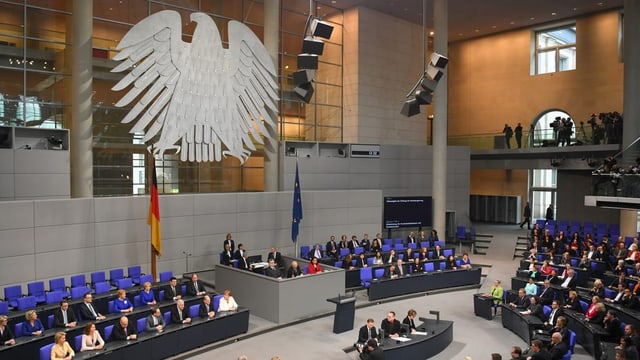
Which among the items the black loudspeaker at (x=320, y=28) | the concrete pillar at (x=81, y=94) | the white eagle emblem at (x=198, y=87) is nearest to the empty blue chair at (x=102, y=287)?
the concrete pillar at (x=81, y=94)

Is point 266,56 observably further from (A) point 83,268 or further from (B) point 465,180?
(B) point 465,180

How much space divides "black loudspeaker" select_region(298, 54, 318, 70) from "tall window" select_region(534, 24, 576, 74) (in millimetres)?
18303

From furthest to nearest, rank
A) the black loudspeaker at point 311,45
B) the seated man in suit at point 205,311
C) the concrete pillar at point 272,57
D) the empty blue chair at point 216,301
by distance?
the concrete pillar at point 272,57, the black loudspeaker at point 311,45, the empty blue chair at point 216,301, the seated man in suit at point 205,311

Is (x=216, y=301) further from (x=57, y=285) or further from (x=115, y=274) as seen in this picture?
(x=57, y=285)

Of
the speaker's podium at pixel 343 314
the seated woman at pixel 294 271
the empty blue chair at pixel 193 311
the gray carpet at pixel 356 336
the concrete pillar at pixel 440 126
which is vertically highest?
the concrete pillar at pixel 440 126

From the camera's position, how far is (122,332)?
Answer: 9547 millimetres

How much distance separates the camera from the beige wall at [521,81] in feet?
83.5

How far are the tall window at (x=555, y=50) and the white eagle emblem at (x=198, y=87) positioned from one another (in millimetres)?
16308

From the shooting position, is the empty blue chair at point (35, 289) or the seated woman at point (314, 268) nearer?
the empty blue chair at point (35, 289)

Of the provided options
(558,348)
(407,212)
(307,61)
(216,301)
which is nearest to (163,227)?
(216,301)

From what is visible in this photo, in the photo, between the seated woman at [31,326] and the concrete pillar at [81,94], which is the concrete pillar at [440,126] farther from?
the seated woman at [31,326]

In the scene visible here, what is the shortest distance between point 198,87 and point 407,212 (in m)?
10.1

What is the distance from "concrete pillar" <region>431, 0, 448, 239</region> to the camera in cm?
2155

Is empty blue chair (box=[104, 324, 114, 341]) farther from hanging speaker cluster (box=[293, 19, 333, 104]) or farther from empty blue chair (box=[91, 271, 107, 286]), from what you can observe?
hanging speaker cluster (box=[293, 19, 333, 104])
